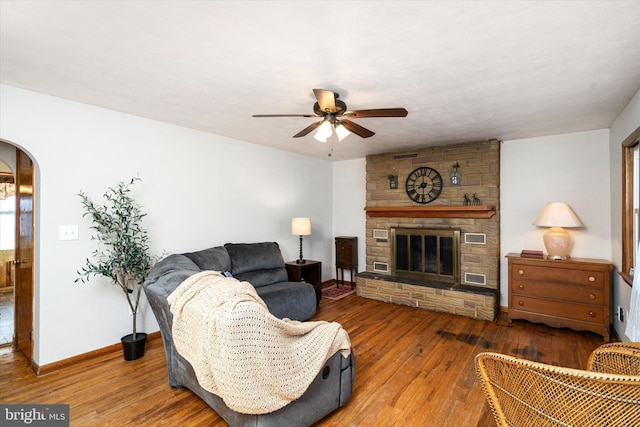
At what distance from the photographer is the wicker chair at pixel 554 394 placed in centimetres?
105

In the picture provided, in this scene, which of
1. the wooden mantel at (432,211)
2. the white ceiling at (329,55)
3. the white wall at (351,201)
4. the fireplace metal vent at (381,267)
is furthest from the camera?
the white wall at (351,201)

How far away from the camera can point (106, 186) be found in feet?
9.89

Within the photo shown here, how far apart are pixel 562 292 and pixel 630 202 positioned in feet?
3.83

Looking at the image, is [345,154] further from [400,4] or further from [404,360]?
[400,4]

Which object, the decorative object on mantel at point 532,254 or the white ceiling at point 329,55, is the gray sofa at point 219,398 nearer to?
the white ceiling at point 329,55

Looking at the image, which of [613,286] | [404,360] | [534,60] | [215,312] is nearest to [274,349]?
[215,312]

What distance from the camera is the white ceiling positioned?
156 cm

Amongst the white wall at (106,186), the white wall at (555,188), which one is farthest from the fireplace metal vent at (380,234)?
the white wall at (106,186)

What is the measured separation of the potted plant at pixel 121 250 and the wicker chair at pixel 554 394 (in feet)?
9.52

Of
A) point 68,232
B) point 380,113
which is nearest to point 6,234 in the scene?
point 68,232

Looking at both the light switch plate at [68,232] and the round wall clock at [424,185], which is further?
the round wall clock at [424,185]

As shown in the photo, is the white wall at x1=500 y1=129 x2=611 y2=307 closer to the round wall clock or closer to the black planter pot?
the round wall clock

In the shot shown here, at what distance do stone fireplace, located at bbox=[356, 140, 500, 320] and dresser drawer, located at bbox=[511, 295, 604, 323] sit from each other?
0.31 metres

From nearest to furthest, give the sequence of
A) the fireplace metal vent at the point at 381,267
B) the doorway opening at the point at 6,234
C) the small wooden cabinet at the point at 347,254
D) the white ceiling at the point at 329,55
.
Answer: the white ceiling at the point at 329,55, the doorway opening at the point at 6,234, the fireplace metal vent at the point at 381,267, the small wooden cabinet at the point at 347,254
